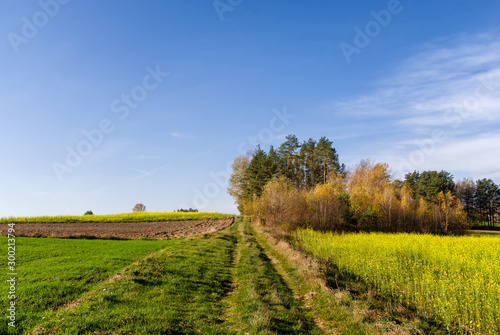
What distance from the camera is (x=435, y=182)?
2820 inches

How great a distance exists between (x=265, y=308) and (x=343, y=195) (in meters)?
36.9

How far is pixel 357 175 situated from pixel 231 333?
61.3 meters

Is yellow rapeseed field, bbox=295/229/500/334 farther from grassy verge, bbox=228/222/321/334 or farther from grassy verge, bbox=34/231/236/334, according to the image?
grassy verge, bbox=34/231/236/334

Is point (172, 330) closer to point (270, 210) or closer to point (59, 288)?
point (59, 288)

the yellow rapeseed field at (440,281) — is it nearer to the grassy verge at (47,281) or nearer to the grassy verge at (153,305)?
the grassy verge at (153,305)

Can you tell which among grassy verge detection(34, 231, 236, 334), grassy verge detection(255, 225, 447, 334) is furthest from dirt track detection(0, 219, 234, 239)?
grassy verge detection(255, 225, 447, 334)

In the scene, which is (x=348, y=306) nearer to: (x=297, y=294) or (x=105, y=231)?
(x=297, y=294)

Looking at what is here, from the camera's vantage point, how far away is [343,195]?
140 feet

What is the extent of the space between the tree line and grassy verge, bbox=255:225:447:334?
2466cm

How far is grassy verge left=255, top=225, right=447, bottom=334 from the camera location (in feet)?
23.5

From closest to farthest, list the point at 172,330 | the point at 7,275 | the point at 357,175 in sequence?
the point at 172,330 < the point at 7,275 < the point at 357,175

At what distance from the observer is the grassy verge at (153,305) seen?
23.9ft

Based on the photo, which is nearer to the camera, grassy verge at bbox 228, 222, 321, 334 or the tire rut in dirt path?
grassy verge at bbox 228, 222, 321, 334

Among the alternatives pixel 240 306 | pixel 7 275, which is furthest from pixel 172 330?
pixel 7 275
